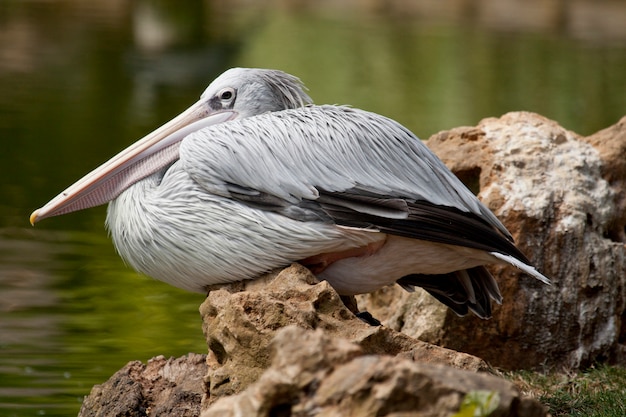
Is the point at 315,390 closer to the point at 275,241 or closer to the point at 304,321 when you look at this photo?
the point at 304,321

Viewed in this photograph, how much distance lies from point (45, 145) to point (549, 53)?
10.8m

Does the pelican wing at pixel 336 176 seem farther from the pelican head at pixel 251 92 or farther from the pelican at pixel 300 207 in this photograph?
the pelican head at pixel 251 92

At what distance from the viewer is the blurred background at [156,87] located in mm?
6711

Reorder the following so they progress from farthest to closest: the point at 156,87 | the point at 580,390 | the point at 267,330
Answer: the point at 156,87 < the point at 580,390 < the point at 267,330

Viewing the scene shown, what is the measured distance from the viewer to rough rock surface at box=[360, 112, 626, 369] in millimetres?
5367

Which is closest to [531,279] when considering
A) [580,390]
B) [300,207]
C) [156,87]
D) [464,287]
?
[580,390]

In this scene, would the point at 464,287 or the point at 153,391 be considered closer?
the point at 153,391

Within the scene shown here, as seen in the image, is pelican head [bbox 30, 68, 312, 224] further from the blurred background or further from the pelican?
the blurred background

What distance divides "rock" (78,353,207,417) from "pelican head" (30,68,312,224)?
0.73 meters

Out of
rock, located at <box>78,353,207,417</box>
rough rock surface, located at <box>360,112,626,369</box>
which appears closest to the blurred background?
rock, located at <box>78,353,207,417</box>

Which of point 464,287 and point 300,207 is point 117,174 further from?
point 464,287

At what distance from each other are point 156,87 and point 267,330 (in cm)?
1276

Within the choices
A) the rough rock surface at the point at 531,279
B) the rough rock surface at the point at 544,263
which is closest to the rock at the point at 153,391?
the rough rock surface at the point at 531,279

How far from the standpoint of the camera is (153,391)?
14.5 feet
